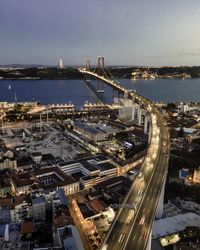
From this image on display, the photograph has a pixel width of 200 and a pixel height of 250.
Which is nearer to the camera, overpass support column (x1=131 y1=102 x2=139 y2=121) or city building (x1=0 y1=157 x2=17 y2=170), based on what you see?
city building (x1=0 y1=157 x2=17 y2=170)

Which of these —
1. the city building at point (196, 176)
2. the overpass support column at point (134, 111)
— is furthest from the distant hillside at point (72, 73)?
the city building at point (196, 176)

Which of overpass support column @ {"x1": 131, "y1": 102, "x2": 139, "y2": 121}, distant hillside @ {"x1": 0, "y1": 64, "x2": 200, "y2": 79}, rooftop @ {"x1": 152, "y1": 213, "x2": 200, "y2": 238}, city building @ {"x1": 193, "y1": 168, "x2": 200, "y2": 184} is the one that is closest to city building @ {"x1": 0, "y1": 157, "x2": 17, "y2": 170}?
rooftop @ {"x1": 152, "y1": 213, "x2": 200, "y2": 238}

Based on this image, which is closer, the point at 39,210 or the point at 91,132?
the point at 39,210

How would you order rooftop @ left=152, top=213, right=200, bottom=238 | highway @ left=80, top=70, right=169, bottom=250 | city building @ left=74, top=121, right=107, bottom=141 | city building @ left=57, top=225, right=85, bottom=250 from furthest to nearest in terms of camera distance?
city building @ left=74, top=121, right=107, bottom=141 → rooftop @ left=152, top=213, right=200, bottom=238 → city building @ left=57, top=225, right=85, bottom=250 → highway @ left=80, top=70, right=169, bottom=250

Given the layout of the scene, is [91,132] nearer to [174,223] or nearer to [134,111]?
[134,111]

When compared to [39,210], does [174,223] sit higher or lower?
lower

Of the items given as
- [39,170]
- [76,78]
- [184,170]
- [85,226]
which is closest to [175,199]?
[184,170]

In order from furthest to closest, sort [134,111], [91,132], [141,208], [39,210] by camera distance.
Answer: [134,111] → [91,132] → [39,210] → [141,208]

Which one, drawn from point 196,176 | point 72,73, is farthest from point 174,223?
point 72,73

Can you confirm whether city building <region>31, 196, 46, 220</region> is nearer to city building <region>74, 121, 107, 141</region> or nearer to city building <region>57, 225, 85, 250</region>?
city building <region>57, 225, 85, 250</region>

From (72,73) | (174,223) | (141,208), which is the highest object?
(72,73)

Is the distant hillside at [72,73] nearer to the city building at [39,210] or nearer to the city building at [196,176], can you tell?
the city building at [196,176]

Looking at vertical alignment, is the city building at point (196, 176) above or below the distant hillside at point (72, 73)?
below
